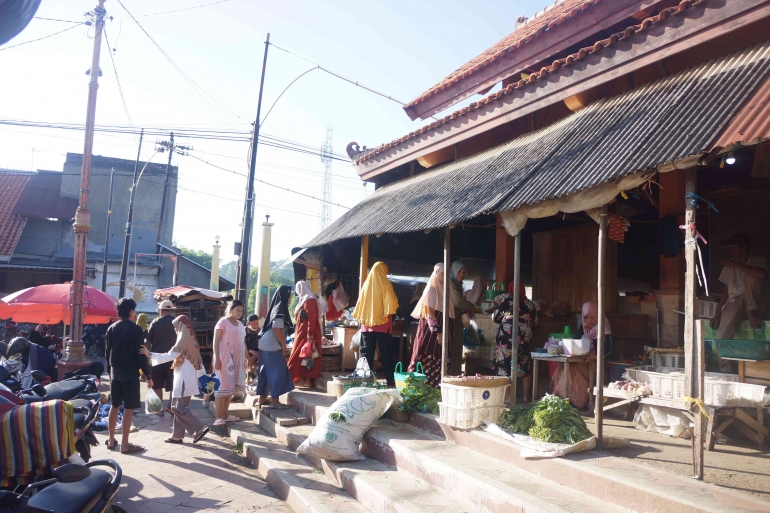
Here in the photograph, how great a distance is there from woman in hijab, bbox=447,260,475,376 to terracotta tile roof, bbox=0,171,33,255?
2210 cm

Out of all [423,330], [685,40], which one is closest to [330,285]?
[423,330]

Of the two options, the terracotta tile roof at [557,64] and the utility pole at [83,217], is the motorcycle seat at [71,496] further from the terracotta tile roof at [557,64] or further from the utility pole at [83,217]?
the utility pole at [83,217]

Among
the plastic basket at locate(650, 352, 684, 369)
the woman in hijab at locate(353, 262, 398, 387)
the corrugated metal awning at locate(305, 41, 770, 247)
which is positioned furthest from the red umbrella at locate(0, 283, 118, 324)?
the plastic basket at locate(650, 352, 684, 369)

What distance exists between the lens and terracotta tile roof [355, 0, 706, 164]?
5875 mm

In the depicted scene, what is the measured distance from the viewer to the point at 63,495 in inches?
141

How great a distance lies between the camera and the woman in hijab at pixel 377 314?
342 inches

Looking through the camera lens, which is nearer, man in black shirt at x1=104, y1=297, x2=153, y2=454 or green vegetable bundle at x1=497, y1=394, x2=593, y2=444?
green vegetable bundle at x1=497, y1=394, x2=593, y2=444

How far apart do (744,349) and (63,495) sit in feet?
20.6

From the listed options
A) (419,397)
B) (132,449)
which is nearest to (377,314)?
(419,397)

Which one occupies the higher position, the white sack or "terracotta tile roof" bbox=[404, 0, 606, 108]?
"terracotta tile roof" bbox=[404, 0, 606, 108]

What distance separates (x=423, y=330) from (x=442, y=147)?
3.55 metres

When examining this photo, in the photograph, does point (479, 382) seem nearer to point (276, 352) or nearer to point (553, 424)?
point (553, 424)

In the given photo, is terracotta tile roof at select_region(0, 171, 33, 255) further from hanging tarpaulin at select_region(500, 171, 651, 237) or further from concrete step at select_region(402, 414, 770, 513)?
concrete step at select_region(402, 414, 770, 513)

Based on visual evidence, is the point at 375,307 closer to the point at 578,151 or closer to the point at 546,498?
the point at 578,151
